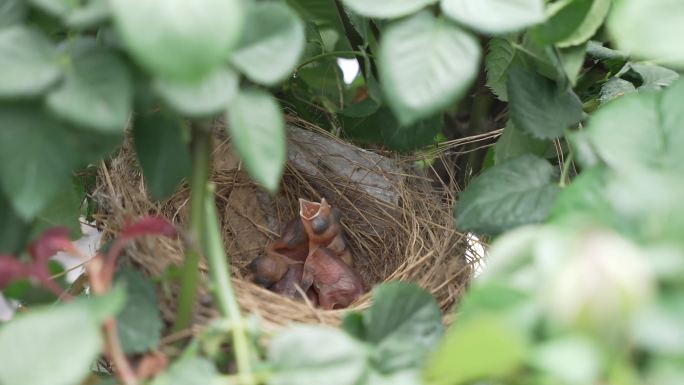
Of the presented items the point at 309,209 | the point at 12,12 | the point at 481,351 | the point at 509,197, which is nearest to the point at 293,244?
the point at 309,209

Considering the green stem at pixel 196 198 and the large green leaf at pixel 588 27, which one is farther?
the large green leaf at pixel 588 27

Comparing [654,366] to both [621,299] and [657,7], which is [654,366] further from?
[657,7]

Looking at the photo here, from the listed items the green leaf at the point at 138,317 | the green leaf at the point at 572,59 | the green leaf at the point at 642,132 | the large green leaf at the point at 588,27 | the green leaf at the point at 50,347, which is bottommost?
the green leaf at the point at 138,317

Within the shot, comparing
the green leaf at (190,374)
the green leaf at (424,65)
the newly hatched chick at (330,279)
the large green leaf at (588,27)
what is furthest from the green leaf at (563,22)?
the newly hatched chick at (330,279)

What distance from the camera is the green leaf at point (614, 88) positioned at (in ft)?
2.58

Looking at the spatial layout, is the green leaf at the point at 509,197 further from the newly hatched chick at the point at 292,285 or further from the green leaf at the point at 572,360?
the newly hatched chick at the point at 292,285

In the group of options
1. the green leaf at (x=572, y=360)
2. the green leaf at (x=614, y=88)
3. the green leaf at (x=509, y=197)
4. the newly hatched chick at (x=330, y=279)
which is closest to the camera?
the green leaf at (x=572, y=360)

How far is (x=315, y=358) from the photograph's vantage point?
43 centimetres

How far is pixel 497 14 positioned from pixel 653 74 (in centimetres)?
42

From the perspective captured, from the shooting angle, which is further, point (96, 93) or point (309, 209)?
point (309, 209)

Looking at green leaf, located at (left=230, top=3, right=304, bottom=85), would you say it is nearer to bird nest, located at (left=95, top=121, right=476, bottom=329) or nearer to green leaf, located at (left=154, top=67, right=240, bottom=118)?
green leaf, located at (left=154, top=67, right=240, bottom=118)

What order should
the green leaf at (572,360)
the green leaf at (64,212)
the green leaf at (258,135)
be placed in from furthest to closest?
the green leaf at (64,212) → the green leaf at (258,135) → the green leaf at (572,360)

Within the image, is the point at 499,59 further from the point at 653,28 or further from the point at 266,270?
the point at 266,270

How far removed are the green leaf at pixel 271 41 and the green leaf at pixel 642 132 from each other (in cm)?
19
